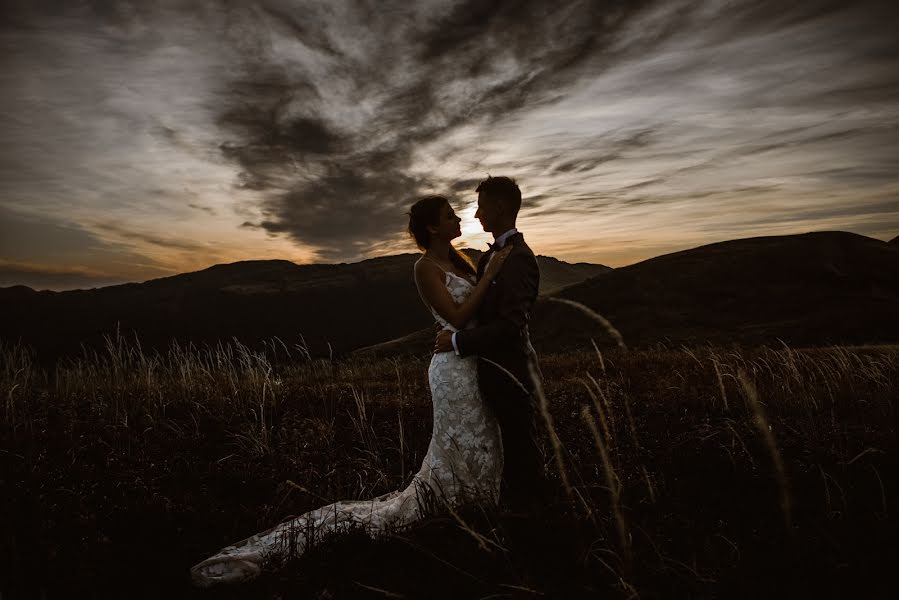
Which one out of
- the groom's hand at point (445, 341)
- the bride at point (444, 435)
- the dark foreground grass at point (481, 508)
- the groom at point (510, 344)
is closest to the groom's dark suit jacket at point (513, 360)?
the groom at point (510, 344)

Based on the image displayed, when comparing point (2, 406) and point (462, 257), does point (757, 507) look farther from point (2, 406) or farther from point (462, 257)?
point (2, 406)

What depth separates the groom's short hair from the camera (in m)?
4.07

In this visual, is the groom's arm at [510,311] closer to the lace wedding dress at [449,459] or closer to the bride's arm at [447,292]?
the bride's arm at [447,292]

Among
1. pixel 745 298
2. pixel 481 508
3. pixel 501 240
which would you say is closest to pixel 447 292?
pixel 501 240

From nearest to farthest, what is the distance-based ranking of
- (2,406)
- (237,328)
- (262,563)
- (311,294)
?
(262,563), (2,406), (237,328), (311,294)

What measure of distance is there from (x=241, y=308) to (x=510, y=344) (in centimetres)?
12985

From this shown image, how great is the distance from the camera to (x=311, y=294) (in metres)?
134

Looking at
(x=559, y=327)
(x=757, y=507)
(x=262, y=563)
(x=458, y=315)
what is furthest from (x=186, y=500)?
(x=559, y=327)

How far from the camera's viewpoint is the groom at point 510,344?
3783 millimetres

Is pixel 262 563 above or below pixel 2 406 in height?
below

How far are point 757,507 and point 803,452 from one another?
7.16ft

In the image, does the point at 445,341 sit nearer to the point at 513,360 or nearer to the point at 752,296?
the point at 513,360

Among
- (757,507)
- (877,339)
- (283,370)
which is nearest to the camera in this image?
(757,507)

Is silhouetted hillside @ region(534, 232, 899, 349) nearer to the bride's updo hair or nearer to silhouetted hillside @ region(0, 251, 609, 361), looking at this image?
the bride's updo hair
